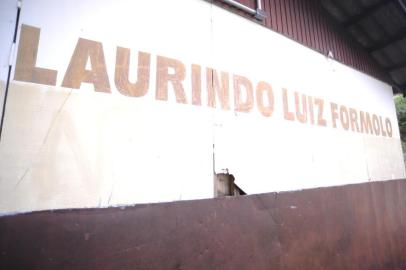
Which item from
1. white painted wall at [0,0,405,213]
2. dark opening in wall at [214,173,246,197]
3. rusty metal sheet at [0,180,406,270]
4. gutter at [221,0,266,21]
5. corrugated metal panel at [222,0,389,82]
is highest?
corrugated metal panel at [222,0,389,82]

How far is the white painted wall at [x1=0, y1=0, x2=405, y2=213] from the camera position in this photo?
6.09 ft

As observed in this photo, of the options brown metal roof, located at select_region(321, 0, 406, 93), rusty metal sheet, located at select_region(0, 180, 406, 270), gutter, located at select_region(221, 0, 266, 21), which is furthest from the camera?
brown metal roof, located at select_region(321, 0, 406, 93)

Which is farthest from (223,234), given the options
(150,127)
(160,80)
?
(160,80)

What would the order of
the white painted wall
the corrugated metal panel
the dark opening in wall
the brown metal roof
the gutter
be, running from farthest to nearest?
the brown metal roof, the corrugated metal panel, the gutter, the dark opening in wall, the white painted wall

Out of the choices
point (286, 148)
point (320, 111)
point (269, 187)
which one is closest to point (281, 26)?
point (320, 111)

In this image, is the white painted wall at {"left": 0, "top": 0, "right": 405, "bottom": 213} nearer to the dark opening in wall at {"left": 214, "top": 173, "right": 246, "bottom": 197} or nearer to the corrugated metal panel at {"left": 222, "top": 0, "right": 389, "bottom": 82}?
the dark opening in wall at {"left": 214, "top": 173, "right": 246, "bottom": 197}

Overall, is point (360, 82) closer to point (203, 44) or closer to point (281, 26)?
point (281, 26)

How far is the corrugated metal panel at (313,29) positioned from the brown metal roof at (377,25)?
0.46 ft

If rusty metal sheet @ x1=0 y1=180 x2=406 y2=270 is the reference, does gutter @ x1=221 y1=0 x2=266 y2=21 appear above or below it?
above

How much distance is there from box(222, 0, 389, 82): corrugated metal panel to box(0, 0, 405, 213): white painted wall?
0.30 m

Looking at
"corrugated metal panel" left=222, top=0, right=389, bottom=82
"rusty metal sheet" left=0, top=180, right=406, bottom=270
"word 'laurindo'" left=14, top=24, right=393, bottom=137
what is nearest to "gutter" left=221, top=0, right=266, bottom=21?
"corrugated metal panel" left=222, top=0, right=389, bottom=82

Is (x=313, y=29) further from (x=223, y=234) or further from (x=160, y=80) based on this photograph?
(x=223, y=234)

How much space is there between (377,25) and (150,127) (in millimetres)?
5031

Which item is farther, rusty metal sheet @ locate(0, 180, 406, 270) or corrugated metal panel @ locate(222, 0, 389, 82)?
corrugated metal panel @ locate(222, 0, 389, 82)
